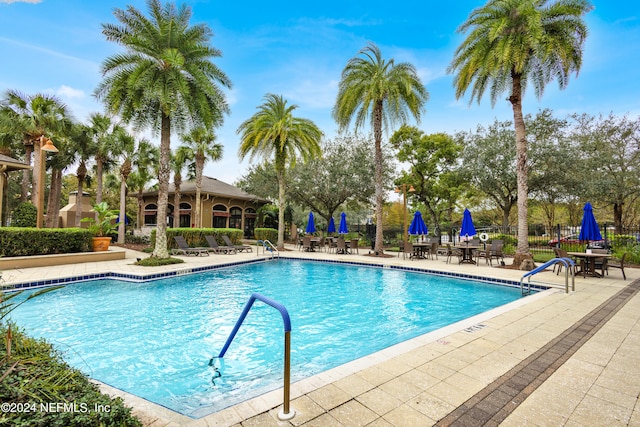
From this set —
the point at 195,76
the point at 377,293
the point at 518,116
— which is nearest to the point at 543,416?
the point at 377,293

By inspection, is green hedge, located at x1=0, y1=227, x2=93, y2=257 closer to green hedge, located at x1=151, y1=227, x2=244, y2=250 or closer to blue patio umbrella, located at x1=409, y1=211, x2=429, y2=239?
green hedge, located at x1=151, y1=227, x2=244, y2=250

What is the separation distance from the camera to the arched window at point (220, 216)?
89.6 ft

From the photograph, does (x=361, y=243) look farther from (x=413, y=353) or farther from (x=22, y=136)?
(x=22, y=136)

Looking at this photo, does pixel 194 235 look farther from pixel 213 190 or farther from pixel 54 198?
pixel 54 198

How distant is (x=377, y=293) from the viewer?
895 centimetres

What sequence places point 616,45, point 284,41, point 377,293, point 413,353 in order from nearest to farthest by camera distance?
point 413,353
point 377,293
point 616,45
point 284,41

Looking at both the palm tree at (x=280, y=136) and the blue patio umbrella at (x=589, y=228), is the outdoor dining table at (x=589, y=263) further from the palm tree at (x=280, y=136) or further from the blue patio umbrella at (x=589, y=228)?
the palm tree at (x=280, y=136)

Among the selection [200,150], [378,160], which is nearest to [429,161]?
[378,160]

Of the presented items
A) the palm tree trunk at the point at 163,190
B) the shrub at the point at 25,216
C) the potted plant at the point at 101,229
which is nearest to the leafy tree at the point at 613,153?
the palm tree trunk at the point at 163,190

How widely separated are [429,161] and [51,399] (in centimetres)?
2501

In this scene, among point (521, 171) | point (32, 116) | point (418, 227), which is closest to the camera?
point (521, 171)

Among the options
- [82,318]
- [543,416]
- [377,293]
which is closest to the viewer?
[543,416]

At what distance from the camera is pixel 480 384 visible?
309 centimetres

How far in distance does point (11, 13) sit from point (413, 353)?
14.1 metres
